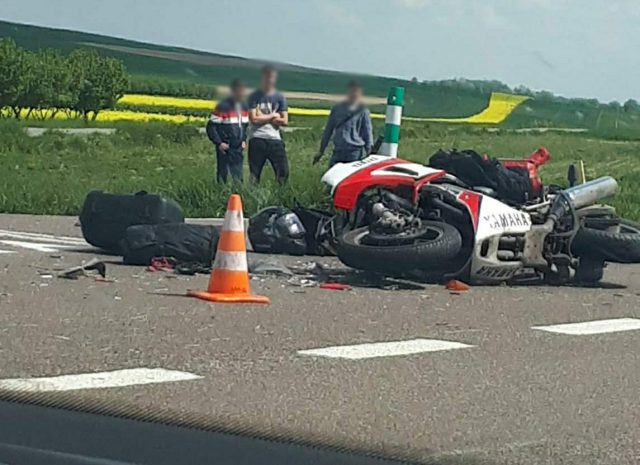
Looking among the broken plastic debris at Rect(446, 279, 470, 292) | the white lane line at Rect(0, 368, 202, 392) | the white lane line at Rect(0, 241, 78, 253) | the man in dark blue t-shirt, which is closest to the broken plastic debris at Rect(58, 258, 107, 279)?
the white lane line at Rect(0, 241, 78, 253)

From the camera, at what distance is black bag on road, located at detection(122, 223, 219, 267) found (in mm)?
11188

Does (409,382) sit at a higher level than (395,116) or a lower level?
lower

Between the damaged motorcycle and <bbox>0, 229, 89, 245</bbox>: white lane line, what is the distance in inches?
118

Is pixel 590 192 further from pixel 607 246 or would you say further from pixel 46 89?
pixel 46 89

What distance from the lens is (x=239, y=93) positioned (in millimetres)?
9312

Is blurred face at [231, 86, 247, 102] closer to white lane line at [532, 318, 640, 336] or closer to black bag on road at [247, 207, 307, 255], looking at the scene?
white lane line at [532, 318, 640, 336]

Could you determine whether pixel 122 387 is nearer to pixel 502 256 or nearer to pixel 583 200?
pixel 502 256

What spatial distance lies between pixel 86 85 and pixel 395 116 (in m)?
38.5

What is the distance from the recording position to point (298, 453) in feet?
17.9

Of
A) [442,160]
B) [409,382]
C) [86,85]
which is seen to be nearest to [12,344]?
[409,382]

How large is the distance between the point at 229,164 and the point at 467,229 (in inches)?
315

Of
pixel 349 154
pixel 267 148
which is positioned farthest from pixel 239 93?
pixel 267 148

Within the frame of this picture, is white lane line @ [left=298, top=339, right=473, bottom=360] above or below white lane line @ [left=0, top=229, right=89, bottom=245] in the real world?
above

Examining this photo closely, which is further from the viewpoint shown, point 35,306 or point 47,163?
point 47,163
